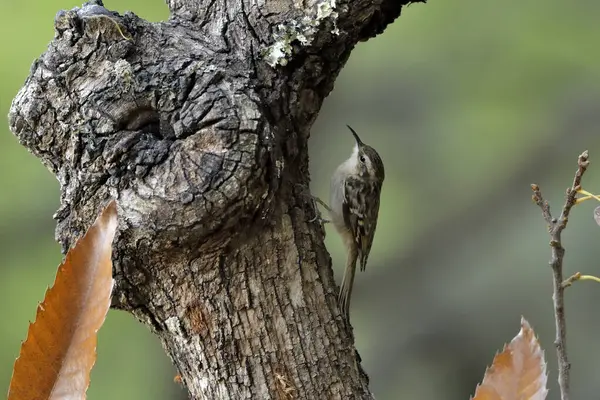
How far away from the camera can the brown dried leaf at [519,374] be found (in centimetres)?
46

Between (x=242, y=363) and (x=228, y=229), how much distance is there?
206mm

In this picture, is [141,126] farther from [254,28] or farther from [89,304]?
[89,304]

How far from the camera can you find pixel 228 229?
100cm

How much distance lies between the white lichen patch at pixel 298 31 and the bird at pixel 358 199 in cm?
122

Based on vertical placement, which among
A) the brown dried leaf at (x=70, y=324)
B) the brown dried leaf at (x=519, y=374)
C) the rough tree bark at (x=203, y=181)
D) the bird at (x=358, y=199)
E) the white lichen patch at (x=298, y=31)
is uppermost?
the bird at (x=358, y=199)

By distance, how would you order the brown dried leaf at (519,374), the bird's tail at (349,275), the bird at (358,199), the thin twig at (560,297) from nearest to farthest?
the brown dried leaf at (519,374), the thin twig at (560,297), the bird's tail at (349,275), the bird at (358,199)

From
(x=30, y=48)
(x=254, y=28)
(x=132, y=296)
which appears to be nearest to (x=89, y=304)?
(x=132, y=296)

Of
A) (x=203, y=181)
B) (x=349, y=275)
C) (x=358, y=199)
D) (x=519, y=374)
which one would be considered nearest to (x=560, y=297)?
(x=519, y=374)

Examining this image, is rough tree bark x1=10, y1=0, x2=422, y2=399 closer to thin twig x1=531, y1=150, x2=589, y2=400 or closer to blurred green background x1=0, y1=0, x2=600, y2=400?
thin twig x1=531, y1=150, x2=589, y2=400

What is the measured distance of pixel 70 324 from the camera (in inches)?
18.6

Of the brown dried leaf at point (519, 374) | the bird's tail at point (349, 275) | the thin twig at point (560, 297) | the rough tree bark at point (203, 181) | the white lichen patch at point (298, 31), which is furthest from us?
the bird's tail at point (349, 275)

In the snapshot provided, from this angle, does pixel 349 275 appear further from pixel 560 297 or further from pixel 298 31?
pixel 560 297

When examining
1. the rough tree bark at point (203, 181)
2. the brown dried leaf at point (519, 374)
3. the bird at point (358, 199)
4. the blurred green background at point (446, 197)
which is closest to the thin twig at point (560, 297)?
the brown dried leaf at point (519, 374)

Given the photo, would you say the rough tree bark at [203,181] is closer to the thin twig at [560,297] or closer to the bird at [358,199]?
the thin twig at [560,297]
